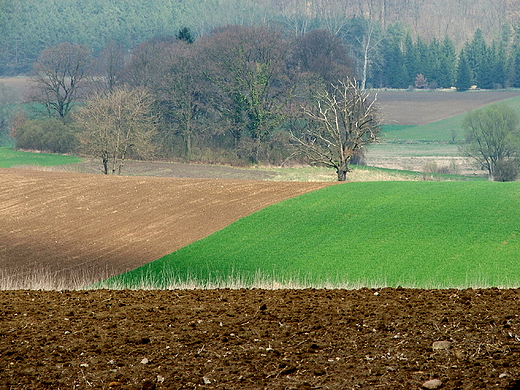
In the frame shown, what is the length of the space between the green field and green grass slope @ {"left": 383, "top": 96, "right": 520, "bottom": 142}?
45.4 metres

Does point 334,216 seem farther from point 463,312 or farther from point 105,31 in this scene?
point 105,31

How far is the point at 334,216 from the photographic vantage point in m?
23.4

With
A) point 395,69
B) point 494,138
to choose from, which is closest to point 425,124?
point 395,69

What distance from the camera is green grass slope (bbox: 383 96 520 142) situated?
91812mm

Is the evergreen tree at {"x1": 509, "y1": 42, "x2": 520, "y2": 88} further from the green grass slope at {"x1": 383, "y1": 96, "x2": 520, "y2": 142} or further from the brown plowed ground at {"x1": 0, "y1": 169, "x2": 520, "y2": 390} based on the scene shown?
the brown plowed ground at {"x1": 0, "y1": 169, "x2": 520, "y2": 390}

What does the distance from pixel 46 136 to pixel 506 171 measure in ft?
141

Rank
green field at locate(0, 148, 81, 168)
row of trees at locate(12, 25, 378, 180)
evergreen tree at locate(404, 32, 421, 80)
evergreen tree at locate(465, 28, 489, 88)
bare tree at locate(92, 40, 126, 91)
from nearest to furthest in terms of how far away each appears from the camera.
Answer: green field at locate(0, 148, 81, 168) < row of trees at locate(12, 25, 378, 180) < bare tree at locate(92, 40, 126, 91) < evergreen tree at locate(465, 28, 489, 88) < evergreen tree at locate(404, 32, 421, 80)

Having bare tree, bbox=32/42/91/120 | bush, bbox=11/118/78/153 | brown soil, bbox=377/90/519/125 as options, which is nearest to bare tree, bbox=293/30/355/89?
bare tree, bbox=32/42/91/120

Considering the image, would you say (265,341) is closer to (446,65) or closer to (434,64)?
(446,65)

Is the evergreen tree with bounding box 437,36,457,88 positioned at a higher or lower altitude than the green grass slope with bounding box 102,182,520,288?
higher

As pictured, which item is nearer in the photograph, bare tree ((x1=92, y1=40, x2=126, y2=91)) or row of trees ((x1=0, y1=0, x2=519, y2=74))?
bare tree ((x1=92, y1=40, x2=126, y2=91))

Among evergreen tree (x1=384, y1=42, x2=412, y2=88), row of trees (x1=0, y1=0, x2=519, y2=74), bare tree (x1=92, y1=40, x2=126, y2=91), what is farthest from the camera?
evergreen tree (x1=384, y1=42, x2=412, y2=88)

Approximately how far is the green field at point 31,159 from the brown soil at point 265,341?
5133cm

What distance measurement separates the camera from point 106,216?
24.2 m
